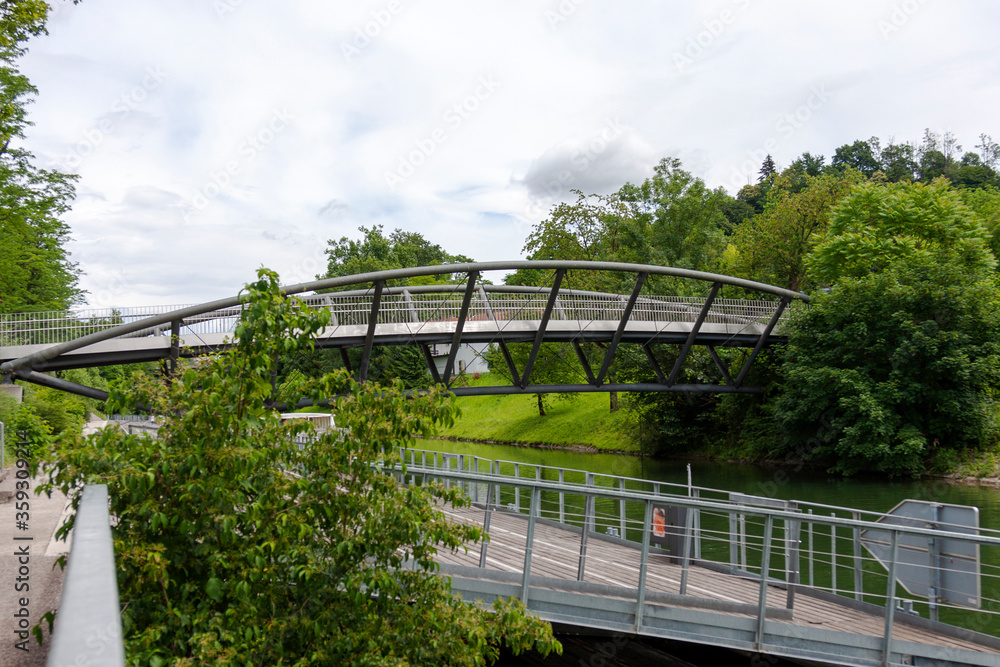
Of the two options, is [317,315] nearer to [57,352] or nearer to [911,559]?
[911,559]

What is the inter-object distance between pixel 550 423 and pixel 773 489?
89.6ft

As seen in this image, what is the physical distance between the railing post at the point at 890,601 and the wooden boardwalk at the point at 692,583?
0.48ft

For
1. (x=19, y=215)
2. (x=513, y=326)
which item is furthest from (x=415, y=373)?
(x=19, y=215)

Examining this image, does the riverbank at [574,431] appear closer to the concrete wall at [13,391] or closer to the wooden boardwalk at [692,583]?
the concrete wall at [13,391]

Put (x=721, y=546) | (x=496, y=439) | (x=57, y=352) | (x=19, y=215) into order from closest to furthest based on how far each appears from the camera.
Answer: (x=721, y=546)
(x=57, y=352)
(x=19, y=215)
(x=496, y=439)

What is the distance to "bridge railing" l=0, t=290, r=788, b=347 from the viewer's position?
2497cm

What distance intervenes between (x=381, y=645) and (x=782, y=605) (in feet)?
19.9

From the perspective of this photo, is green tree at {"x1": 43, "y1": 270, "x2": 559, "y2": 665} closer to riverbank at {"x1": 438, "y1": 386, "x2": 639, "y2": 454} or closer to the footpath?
the footpath

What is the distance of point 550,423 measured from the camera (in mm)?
53625

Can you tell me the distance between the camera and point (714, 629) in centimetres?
810

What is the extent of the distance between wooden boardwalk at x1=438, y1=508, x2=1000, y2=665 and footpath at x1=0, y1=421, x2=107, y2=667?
3915 mm

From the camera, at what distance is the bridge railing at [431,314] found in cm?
2497

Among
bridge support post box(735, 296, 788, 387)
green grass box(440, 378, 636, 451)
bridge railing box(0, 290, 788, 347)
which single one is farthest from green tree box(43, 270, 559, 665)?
green grass box(440, 378, 636, 451)

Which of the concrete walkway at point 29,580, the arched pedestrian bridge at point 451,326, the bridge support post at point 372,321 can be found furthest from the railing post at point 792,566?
the bridge support post at point 372,321
